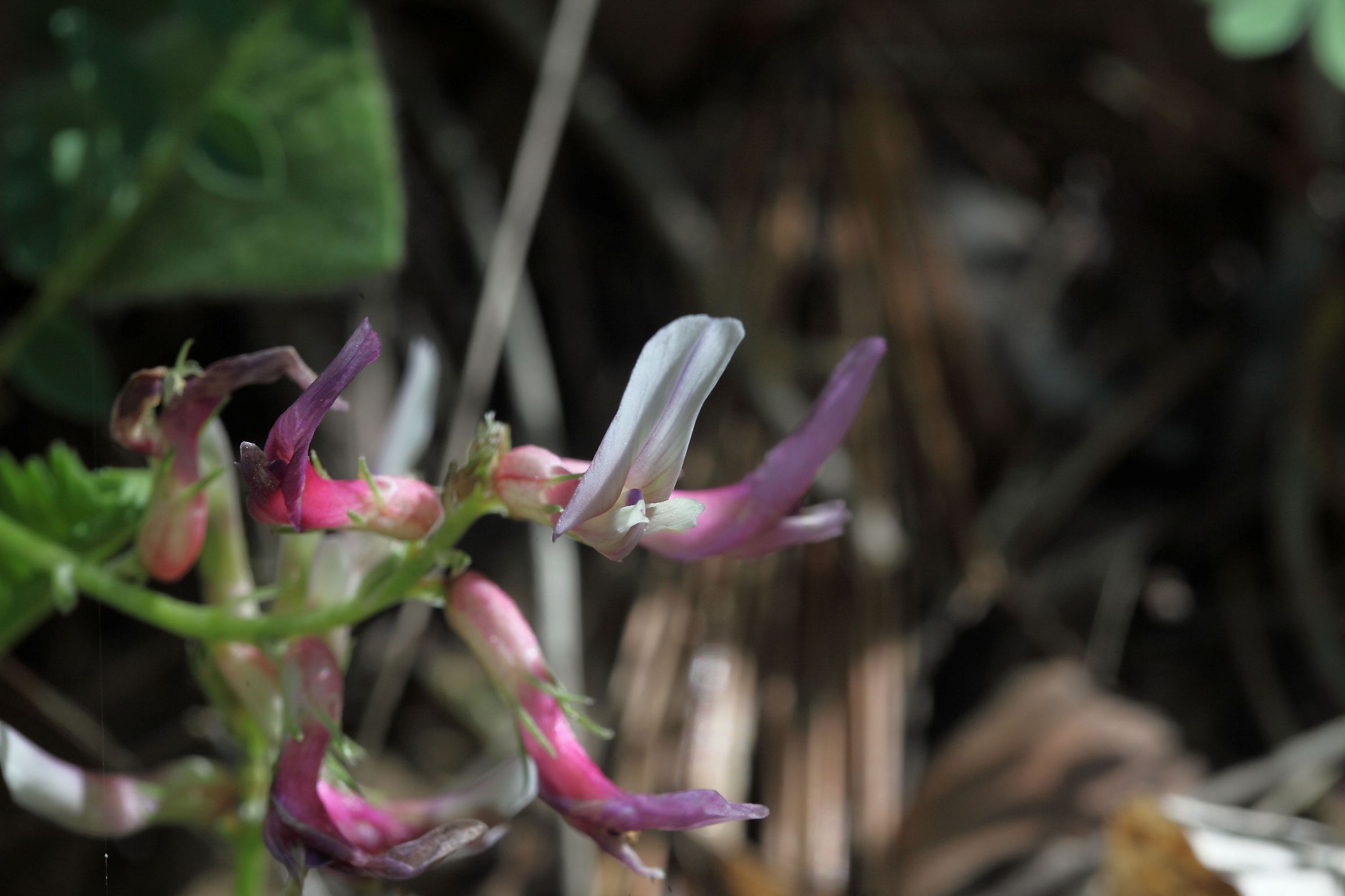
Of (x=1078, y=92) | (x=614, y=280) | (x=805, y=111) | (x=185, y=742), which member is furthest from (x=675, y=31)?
(x=185, y=742)

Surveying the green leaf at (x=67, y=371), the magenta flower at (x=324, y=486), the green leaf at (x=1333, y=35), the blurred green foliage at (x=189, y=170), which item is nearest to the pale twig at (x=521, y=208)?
the blurred green foliage at (x=189, y=170)

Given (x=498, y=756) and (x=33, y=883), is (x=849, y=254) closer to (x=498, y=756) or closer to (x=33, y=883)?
(x=498, y=756)

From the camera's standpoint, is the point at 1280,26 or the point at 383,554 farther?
the point at 1280,26

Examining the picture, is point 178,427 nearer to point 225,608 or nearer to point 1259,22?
point 225,608

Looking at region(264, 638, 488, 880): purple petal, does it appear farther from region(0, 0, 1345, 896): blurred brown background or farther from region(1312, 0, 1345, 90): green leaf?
region(1312, 0, 1345, 90): green leaf

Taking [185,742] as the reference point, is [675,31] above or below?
above

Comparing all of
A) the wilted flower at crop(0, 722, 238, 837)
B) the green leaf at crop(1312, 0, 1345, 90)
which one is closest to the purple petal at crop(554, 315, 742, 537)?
the wilted flower at crop(0, 722, 238, 837)

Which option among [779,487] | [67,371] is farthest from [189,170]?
[779,487]
